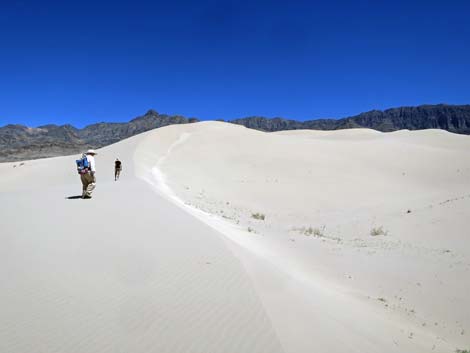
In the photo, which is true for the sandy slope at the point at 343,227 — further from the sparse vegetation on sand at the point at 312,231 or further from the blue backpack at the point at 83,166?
the blue backpack at the point at 83,166

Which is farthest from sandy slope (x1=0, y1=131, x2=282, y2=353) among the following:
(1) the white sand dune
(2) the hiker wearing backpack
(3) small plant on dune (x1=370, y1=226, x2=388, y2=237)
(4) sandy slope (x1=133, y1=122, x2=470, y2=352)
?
(3) small plant on dune (x1=370, y1=226, x2=388, y2=237)

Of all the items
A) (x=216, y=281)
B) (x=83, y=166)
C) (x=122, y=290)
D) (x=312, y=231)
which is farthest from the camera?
(x=312, y=231)

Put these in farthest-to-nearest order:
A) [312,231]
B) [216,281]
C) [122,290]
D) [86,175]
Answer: [312,231]
[86,175]
[216,281]
[122,290]

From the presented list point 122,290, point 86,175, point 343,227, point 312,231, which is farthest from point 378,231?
point 122,290

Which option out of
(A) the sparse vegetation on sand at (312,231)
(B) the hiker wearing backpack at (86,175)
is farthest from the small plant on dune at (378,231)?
(B) the hiker wearing backpack at (86,175)

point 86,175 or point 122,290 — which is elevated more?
point 86,175

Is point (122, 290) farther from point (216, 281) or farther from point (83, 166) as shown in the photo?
point (83, 166)

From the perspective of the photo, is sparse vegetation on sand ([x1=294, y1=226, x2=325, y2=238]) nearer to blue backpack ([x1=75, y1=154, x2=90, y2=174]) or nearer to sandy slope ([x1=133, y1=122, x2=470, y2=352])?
sandy slope ([x1=133, y1=122, x2=470, y2=352])

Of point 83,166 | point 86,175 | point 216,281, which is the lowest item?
point 216,281

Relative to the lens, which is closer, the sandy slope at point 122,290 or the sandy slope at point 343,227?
the sandy slope at point 122,290

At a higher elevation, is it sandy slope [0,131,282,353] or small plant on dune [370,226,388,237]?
sandy slope [0,131,282,353]

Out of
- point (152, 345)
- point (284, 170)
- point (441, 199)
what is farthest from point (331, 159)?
point (152, 345)

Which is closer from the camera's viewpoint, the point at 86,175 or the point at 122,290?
the point at 122,290

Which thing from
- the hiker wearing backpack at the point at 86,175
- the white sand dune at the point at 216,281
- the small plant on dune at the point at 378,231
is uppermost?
the hiker wearing backpack at the point at 86,175
